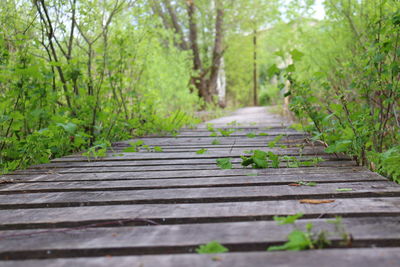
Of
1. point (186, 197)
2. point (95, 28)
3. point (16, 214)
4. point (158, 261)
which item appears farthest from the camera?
point (95, 28)

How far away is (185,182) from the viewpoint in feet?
6.13

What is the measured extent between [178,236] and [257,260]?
0.30 metres

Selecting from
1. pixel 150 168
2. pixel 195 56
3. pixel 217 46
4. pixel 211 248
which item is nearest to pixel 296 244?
pixel 211 248

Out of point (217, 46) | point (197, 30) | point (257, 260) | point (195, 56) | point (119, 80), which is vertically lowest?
point (257, 260)

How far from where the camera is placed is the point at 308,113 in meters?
2.61

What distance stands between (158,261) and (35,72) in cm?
219

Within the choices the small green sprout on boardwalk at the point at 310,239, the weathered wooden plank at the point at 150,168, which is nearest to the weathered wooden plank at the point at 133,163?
the weathered wooden plank at the point at 150,168

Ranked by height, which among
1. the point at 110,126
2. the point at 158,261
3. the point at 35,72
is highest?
the point at 35,72

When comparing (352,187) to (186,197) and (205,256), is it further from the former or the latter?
(205,256)

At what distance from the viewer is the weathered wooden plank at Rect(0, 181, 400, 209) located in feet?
4.97

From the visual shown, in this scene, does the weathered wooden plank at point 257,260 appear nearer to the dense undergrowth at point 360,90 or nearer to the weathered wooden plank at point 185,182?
the weathered wooden plank at point 185,182

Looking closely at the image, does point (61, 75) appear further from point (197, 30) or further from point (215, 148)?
point (197, 30)

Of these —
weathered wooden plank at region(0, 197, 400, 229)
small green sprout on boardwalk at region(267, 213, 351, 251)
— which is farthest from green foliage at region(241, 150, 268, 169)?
small green sprout on boardwalk at region(267, 213, 351, 251)

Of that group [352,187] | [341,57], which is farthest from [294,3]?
[352,187]
